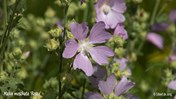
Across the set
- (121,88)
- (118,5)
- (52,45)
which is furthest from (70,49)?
(118,5)

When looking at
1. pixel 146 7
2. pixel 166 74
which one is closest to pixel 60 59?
pixel 166 74

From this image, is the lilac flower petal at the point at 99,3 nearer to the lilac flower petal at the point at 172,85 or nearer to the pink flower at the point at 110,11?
the pink flower at the point at 110,11

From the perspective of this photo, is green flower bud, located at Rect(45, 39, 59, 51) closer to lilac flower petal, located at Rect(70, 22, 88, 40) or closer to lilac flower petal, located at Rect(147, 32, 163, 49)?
lilac flower petal, located at Rect(70, 22, 88, 40)

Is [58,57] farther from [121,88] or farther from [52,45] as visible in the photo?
[121,88]

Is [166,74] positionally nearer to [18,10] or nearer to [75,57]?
[75,57]

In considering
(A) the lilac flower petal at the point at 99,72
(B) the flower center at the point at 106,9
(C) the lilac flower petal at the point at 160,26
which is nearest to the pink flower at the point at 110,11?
(B) the flower center at the point at 106,9

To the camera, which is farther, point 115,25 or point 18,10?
point 115,25

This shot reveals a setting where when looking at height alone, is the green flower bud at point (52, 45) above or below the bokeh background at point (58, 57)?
above

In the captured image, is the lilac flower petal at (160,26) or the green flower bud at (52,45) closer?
the green flower bud at (52,45)

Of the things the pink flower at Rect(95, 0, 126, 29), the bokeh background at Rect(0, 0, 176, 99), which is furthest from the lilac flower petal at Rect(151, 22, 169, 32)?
the pink flower at Rect(95, 0, 126, 29)
